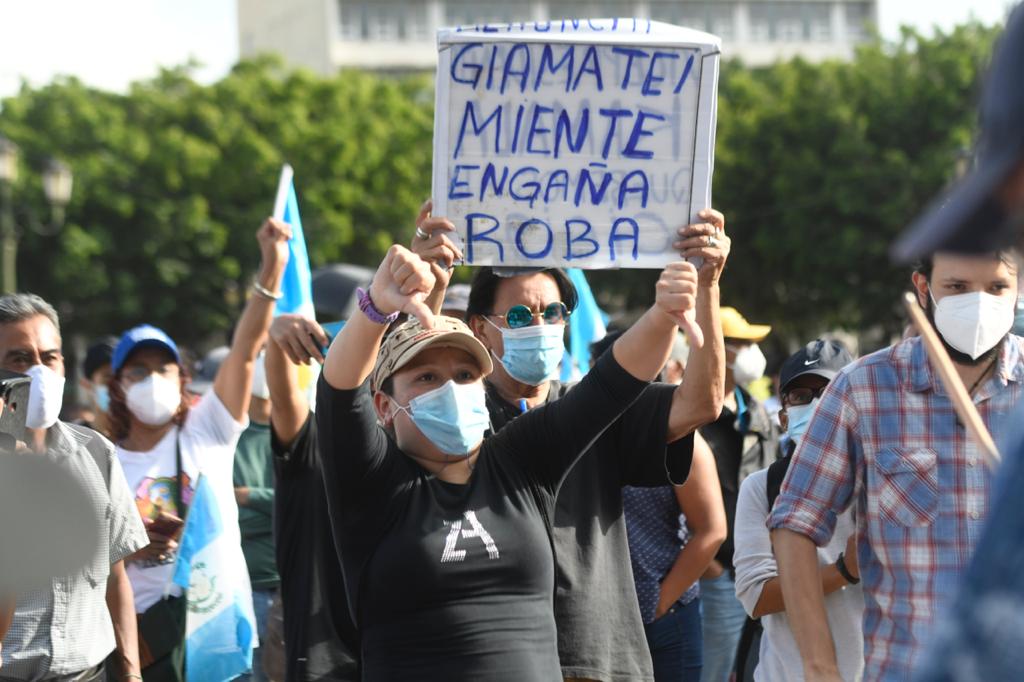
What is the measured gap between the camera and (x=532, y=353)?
14.4 feet

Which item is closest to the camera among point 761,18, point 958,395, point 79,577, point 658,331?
point 958,395

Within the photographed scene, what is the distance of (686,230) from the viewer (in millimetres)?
3789

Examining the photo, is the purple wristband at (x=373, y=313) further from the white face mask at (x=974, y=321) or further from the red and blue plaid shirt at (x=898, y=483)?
the white face mask at (x=974, y=321)

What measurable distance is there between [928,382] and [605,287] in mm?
35799

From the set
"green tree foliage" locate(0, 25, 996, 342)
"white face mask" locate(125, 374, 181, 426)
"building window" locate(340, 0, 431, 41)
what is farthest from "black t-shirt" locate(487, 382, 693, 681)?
"building window" locate(340, 0, 431, 41)

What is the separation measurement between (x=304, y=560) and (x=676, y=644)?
1338mm

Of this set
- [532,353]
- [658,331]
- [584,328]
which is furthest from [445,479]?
[584,328]

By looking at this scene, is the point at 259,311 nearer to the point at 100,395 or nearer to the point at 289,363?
the point at 289,363

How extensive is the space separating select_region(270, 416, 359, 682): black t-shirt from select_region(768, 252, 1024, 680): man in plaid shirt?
1406mm

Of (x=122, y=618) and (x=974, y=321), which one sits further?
(x=122, y=618)

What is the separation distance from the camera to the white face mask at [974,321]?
3.65 metres

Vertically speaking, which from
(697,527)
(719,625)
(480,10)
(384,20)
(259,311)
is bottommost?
(719,625)

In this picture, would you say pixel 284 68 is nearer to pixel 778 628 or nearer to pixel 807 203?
pixel 807 203

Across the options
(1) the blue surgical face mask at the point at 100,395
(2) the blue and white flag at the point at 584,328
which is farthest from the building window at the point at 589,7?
(1) the blue surgical face mask at the point at 100,395
